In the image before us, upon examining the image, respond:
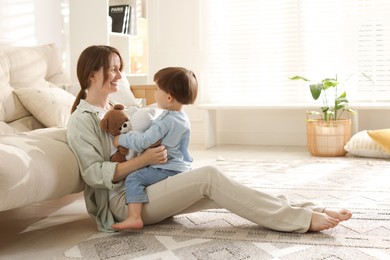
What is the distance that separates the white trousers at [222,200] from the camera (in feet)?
6.40

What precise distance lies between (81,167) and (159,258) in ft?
1.63

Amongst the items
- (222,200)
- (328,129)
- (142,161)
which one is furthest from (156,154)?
(328,129)

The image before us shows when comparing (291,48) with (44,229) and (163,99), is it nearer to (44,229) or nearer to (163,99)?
(163,99)

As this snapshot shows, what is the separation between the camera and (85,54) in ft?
6.89

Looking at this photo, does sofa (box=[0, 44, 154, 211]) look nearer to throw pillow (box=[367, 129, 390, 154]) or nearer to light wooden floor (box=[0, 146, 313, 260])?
light wooden floor (box=[0, 146, 313, 260])

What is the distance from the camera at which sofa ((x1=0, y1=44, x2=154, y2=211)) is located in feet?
5.67

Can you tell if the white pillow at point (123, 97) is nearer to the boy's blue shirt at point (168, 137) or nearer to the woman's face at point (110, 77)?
the woman's face at point (110, 77)

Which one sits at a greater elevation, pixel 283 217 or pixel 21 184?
pixel 21 184

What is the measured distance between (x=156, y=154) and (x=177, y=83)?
0.27 m

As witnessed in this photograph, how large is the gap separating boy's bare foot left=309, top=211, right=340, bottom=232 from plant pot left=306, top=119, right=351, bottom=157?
2.28 m

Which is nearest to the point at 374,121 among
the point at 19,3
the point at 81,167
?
the point at 19,3

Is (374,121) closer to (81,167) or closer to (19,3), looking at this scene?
(19,3)

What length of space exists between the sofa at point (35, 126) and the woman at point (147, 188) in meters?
0.09

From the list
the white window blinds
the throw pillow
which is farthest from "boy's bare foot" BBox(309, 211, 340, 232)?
the white window blinds
